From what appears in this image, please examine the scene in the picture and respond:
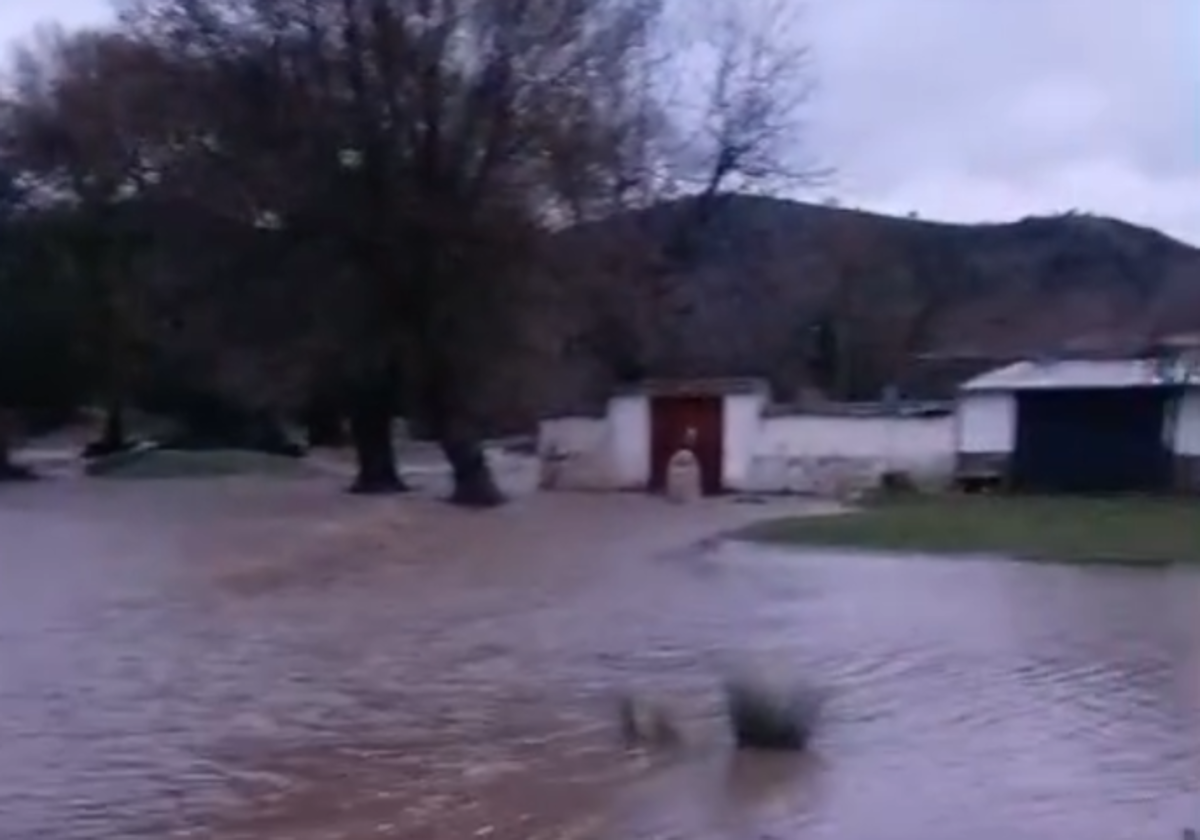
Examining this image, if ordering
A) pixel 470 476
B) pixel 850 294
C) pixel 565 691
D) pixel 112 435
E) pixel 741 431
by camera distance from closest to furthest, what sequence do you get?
pixel 565 691
pixel 470 476
pixel 741 431
pixel 112 435
pixel 850 294

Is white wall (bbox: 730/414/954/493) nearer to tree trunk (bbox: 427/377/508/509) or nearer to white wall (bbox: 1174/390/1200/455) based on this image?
white wall (bbox: 1174/390/1200/455)

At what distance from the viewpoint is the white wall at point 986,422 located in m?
40.3

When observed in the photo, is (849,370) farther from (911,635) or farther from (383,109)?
(911,635)

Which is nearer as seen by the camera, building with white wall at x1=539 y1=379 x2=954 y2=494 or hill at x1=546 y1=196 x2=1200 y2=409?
building with white wall at x1=539 y1=379 x2=954 y2=494

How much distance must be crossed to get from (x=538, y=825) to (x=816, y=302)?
50.9 m

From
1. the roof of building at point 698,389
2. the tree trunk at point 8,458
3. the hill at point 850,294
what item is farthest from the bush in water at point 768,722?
the tree trunk at point 8,458

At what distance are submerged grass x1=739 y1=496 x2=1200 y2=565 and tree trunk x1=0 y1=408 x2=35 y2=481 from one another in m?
20.6

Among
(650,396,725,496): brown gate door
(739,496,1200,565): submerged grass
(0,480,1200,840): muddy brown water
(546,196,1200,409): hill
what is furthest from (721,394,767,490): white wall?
(0,480,1200,840): muddy brown water

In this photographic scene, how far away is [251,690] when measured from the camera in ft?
48.9

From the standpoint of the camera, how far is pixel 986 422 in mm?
40812

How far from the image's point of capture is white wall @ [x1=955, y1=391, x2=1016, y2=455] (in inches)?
1586

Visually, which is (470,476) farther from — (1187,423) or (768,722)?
(768,722)

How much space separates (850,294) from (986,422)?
21561 mm

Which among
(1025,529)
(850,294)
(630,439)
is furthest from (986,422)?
(850,294)
